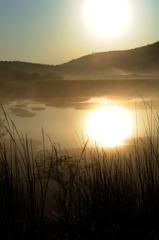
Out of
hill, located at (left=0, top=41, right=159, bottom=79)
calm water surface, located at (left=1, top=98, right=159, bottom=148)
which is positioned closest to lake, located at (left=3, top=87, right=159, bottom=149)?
calm water surface, located at (left=1, top=98, right=159, bottom=148)

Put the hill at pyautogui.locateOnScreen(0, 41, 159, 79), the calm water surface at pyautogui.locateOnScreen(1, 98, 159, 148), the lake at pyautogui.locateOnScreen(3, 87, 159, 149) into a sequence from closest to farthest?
the lake at pyautogui.locateOnScreen(3, 87, 159, 149)
the calm water surface at pyautogui.locateOnScreen(1, 98, 159, 148)
the hill at pyautogui.locateOnScreen(0, 41, 159, 79)

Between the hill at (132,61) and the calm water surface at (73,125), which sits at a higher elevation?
the hill at (132,61)

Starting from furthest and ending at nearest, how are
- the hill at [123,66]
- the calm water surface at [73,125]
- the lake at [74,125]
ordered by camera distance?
1. the hill at [123,66]
2. the calm water surface at [73,125]
3. the lake at [74,125]

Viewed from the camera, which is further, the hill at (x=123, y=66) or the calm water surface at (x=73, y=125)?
the hill at (x=123, y=66)

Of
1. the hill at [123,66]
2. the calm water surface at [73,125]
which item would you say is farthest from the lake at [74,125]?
the hill at [123,66]

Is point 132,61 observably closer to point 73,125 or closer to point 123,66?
point 123,66

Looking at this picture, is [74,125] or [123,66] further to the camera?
[123,66]

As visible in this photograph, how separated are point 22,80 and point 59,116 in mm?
18474

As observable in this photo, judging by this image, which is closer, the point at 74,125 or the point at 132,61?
the point at 74,125

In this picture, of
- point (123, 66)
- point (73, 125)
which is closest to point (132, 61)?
point (123, 66)

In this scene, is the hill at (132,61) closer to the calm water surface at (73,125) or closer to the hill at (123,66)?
the hill at (123,66)

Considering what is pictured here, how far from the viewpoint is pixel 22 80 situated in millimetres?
36812

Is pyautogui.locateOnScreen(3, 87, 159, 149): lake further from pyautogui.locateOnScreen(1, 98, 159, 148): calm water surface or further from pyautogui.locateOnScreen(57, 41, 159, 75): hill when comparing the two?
pyautogui.locateOnScreen(57, 41, 159, 75): hill

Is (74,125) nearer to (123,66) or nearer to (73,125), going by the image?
(73,125)
